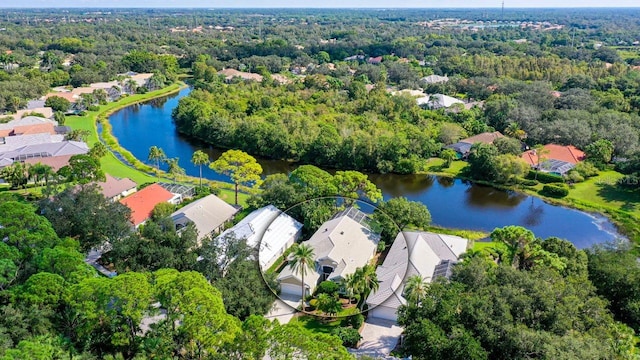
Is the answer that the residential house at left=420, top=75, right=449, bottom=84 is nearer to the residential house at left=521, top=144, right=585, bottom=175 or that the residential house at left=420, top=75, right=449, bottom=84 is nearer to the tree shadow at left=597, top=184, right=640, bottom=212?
the residential house at left=521, top=144, right=585, bottom=175

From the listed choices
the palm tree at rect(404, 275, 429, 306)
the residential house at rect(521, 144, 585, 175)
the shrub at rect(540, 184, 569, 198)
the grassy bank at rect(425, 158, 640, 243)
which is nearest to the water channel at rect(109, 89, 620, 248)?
the grassy bank at rect(425, 158, 640, 243)

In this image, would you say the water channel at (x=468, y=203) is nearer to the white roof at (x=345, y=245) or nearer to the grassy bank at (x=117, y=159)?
the grassy bank at (x=117, y=159)

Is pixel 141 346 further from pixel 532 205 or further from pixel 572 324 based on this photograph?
pixel 532 205

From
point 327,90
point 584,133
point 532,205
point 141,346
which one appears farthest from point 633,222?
point 327,90

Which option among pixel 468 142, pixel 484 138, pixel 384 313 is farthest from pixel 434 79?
pixel 384 313

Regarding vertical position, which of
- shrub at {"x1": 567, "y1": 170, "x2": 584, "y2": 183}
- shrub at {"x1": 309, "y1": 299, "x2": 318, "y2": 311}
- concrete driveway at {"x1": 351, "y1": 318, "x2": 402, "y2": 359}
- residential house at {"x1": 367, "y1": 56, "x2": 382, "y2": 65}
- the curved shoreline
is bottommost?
concrete driveway at {"x1": 351, "y1": 318, "x2": 402, "y2": 359}

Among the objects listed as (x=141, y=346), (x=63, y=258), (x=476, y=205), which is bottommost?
(x=476, y=205)
